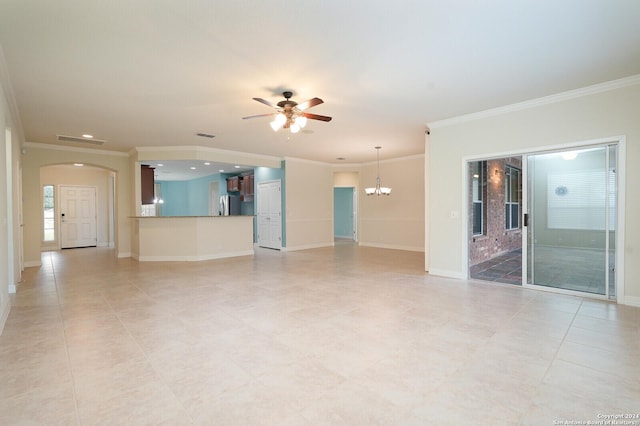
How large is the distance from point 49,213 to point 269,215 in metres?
6.82

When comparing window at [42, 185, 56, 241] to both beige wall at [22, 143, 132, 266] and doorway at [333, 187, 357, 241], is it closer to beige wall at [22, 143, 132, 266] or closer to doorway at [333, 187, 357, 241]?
beige wall at [22, 143, 132, 266]

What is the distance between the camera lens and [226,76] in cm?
356

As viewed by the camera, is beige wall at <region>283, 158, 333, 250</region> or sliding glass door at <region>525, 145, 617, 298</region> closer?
sliding glass door at <region>525, 145, 617, 298</region>

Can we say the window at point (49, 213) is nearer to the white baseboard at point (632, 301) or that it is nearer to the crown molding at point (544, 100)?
the crown molding at point (544, 100)

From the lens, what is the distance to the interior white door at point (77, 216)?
999 cm

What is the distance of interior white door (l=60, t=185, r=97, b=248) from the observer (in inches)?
393

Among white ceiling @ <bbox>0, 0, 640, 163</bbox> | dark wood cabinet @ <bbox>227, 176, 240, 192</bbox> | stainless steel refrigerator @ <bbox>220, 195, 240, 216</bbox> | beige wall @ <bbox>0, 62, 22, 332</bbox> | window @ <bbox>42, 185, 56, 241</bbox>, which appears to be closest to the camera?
white ceiling @ <bbox>0, 0, 640, 163</bbox>

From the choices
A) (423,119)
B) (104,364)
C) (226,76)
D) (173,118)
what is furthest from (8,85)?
(423,119)

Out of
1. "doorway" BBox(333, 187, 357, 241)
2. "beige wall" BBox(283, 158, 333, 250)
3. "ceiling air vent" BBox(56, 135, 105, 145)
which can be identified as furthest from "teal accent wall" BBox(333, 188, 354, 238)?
"ceiling air vent" BBox(56, 135, 105, 145)

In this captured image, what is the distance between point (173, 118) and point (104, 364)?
392 centimetres

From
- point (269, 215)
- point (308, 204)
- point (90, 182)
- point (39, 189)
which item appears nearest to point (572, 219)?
point (308, 204)

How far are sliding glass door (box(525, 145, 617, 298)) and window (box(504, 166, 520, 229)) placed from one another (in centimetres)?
310

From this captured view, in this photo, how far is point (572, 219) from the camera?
14.1ft

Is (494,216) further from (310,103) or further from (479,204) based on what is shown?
(310,103)
